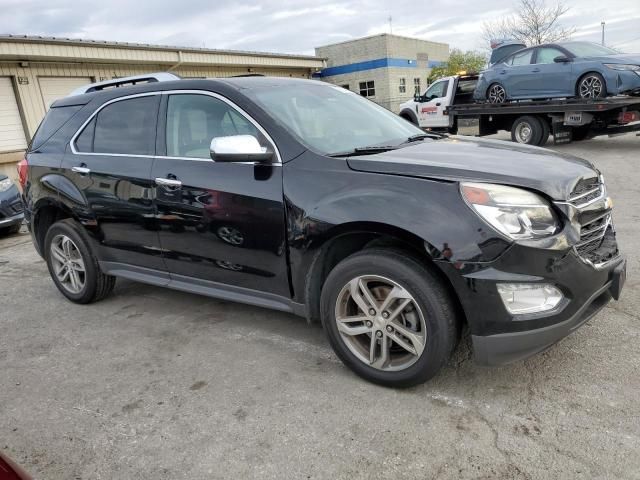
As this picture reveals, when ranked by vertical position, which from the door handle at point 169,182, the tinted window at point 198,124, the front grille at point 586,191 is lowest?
the front grille at point 586,191

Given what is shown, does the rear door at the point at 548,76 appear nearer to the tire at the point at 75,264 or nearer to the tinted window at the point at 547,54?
the tinted window at the point at 547,54

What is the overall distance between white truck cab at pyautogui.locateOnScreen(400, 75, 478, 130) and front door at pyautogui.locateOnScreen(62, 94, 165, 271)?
12.6 m

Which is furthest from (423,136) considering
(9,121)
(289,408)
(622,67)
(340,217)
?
(9,121)

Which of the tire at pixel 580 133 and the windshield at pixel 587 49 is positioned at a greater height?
the windshield at pixel 587 49

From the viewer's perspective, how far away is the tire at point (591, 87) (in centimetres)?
1098

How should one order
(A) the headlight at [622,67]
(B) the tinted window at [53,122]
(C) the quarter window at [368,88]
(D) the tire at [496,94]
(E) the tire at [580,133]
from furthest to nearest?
(C) the quarter window at [368,88] < (D) the tire at [496,94] < (E) the tire at [580,133] < (A) the headlight at [622,67] < (B) the tinted window at [53,122]

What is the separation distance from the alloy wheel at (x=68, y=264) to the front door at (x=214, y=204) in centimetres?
116

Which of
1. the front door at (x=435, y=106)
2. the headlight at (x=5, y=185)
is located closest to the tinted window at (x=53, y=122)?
the headlight at (x=5, y=185)

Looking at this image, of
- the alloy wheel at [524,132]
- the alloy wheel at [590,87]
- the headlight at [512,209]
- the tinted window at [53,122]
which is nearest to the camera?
the headlight at [512,209]

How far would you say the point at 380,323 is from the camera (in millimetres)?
2881

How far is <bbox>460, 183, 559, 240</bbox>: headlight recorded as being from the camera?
2545mm

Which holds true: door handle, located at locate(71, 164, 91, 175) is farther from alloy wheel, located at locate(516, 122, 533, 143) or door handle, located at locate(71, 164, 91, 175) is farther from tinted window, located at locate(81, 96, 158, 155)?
alloy wheel, located at locate(516, 122, 533, 143)

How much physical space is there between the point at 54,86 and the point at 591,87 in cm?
1395

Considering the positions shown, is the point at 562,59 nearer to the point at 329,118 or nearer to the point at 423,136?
the point at 423,136
